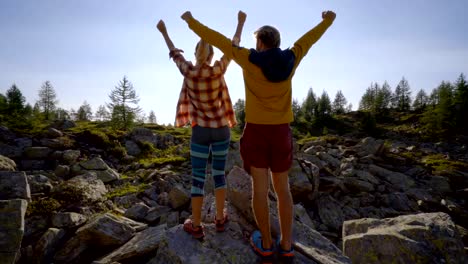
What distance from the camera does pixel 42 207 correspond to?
7.21m

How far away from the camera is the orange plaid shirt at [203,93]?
169 inches

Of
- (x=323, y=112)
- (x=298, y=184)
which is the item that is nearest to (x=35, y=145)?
(x=298, y=184)

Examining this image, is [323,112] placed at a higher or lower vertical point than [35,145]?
higher

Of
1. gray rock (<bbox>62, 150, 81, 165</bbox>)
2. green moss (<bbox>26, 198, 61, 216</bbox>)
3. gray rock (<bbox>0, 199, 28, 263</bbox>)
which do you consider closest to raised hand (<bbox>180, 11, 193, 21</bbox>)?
gray rock (<bbox>0, 199, 28, 263</bbox>)

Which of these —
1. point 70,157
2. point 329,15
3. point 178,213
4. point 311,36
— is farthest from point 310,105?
point 311,36

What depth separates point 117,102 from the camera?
48.6m

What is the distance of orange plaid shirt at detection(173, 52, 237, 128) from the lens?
4.29 metres

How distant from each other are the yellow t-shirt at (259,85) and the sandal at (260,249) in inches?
77.3

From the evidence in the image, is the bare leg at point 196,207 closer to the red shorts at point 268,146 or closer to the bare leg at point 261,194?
the bare leg at point 261,194

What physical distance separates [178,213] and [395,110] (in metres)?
111

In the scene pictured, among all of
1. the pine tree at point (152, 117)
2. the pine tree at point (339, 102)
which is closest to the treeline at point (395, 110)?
the pine tree at point (339, 102)

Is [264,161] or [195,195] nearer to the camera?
[264,161]

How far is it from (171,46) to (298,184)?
8866mm

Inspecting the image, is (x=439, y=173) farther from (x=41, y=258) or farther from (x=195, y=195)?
(x=41, y=258)
